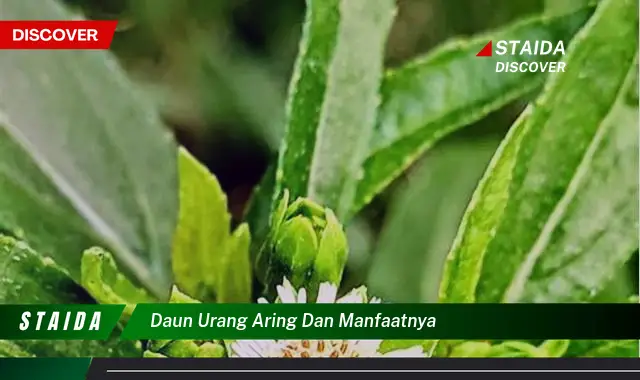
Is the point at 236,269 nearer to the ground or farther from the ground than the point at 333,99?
nearer to the ground

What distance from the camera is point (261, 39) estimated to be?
90cm

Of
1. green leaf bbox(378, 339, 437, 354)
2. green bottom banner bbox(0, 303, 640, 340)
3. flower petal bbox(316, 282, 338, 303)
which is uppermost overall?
flower petal bbox(316, 282, 338, 303)

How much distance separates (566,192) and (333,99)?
0.24 metres

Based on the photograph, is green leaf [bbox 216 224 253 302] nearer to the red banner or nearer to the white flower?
the white flower

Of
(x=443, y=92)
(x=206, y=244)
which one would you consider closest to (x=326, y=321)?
(x=206, y=244)

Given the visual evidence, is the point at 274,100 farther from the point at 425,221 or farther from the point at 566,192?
the point at 566,192

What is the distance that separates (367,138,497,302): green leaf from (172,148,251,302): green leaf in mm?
130

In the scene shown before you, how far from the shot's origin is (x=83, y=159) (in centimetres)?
89

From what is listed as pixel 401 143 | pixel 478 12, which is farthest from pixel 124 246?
pixel 478 12

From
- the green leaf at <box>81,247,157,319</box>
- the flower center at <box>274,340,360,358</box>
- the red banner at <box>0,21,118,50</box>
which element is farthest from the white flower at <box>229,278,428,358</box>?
the red banner at <box>0,21,118,50</box>

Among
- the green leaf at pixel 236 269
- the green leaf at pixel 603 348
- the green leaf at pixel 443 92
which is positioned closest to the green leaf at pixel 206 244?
the green leaf at pixel 236 269

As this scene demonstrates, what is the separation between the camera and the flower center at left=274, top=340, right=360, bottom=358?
905mm
